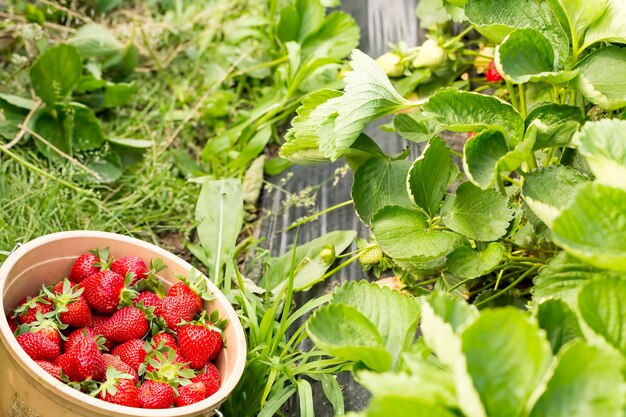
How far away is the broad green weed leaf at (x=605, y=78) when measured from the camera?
110cm

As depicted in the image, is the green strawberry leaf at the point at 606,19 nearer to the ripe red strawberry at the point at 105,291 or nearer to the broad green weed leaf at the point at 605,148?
the broad green weed leaf at the point at 605,148

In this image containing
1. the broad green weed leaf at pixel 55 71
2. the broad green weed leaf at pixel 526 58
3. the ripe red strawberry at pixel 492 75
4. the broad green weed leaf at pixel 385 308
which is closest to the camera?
the broad green weed leaf at pixel 385 308

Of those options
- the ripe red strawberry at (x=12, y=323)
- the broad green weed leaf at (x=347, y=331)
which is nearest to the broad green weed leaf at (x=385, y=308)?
the broad green weed leaf at (x=347, y=331)

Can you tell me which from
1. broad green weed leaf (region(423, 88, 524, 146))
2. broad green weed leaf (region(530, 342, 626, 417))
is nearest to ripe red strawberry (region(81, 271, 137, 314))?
broad green weed leaf (region(423, 88, 524, 146))

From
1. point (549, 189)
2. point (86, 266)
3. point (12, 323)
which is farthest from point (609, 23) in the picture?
point (12, 323)

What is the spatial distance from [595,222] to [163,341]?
0.74 meters

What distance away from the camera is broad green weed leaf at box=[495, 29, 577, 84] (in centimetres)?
107

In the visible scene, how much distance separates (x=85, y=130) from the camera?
1.91 metres

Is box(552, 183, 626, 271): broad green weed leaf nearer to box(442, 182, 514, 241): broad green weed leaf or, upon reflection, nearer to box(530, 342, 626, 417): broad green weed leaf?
box(530, 342, 626, 417): broad green weed leaf

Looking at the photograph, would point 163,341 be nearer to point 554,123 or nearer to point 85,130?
point 554,123

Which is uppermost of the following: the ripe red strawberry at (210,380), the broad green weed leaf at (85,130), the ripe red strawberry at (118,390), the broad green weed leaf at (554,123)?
the broad green weed leaf at (554,123)

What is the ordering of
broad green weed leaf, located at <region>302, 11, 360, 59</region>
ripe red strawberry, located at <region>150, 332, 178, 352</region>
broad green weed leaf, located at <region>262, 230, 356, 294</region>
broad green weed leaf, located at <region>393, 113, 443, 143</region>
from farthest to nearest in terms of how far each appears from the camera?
broad green weed leaf, located at <region>302, 11, 360, 59</region> → broad green weed leaf, located at <region>262, 230, 356, 294</region> → broad green weed leaf, located at <region>393, 113, 443, 143</region> → ripe red strawberry, located at <region>150, 332, 178, 352</region>

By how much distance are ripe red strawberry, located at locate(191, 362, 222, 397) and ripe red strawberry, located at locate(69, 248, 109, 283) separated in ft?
0.87

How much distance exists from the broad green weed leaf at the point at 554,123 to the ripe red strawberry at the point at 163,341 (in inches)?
26.0
